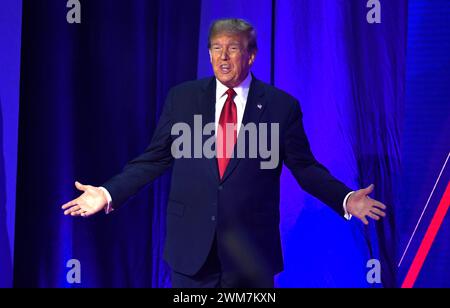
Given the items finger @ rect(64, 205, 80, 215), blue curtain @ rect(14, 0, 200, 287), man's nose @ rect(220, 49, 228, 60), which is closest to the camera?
finger @ rect(64, 205, 80, 215)

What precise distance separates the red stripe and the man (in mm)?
629

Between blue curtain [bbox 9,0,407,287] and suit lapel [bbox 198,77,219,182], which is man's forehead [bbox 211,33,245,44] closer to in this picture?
suit lapel [bbox 198,77,219,182]

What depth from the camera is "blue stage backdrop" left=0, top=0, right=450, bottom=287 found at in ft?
9.84

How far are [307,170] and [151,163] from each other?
0.58 meters

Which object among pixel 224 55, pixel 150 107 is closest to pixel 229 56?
pixel 224 55

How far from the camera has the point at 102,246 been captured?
3.05 m

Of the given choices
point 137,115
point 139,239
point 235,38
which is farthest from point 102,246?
point 235,38

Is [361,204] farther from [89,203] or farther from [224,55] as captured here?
[89,203]

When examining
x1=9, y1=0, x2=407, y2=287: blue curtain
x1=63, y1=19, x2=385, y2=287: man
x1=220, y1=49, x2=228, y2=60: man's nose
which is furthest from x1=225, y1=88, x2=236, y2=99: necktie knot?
x1=9, y1=0, x2=407, y2=287: blue curtain

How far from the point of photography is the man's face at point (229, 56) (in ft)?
8.35

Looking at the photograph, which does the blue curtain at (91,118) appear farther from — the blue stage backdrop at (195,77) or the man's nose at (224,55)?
the man's nose at (224,55)

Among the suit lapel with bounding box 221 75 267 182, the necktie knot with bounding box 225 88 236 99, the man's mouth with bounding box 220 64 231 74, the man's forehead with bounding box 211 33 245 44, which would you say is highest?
the man's forehead with bounding box 211 33 245 44

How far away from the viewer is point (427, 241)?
3.07 metres
